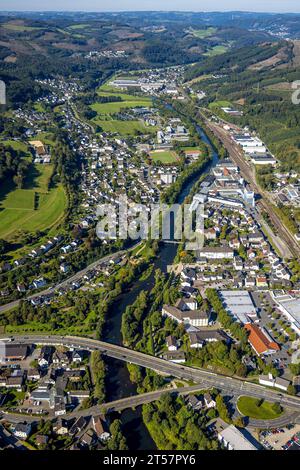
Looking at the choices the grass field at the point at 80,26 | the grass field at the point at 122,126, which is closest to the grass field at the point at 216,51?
the grass field at the point at 80,26

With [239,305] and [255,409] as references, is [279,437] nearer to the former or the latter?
[255,409]

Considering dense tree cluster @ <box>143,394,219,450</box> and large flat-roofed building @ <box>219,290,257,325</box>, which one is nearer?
dense tree cluster @ <box>143,394,219,450</box>

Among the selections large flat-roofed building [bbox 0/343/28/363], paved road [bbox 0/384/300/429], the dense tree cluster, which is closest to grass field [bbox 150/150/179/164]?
large flat-roofed building [bbox 0/343/28/363]

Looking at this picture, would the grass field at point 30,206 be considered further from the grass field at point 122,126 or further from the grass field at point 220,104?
the grass field at point 220,104

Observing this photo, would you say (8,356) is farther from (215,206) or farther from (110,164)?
(110,164)

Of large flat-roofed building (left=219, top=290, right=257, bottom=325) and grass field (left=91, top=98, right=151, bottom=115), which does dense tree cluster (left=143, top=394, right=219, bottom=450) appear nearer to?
large flat-roofed building (left=219, top=290, right=257, bottom=325)

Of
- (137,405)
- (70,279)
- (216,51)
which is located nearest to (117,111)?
(70,279)
